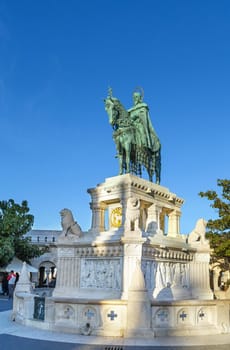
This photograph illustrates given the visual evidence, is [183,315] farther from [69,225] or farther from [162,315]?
[69,225]

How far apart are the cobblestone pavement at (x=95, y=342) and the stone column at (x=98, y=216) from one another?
18.5ft

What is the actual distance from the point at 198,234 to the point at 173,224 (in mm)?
1256

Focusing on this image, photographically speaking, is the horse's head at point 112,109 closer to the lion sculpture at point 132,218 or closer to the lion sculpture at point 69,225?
the lion sculpture at point 69,225

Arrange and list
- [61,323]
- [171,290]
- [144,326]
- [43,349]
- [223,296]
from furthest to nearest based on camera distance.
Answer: [223,296]
[171,290]
[61,323]
[144,326]
[43,349]

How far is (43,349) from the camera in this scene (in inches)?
348

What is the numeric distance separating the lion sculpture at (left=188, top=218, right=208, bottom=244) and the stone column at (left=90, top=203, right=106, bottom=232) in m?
3.92

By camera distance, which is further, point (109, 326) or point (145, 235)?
point (145, 235)

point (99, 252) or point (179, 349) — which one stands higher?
point (99, 252)

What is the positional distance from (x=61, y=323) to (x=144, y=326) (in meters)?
2.43

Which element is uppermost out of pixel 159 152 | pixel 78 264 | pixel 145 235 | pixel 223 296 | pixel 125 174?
pixel 159 152

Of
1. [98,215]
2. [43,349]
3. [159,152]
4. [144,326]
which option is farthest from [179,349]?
[159,152]

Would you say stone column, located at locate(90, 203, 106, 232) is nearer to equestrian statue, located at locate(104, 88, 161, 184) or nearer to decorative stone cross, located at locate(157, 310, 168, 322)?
equestrian statue, located at locate(104, 88, 161, 184)

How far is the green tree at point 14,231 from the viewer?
97.9 feet

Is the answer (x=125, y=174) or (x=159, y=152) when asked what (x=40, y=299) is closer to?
(x=125, y=174)
